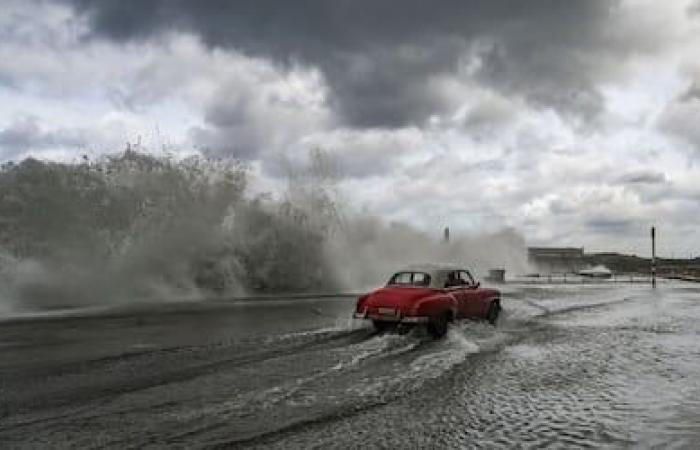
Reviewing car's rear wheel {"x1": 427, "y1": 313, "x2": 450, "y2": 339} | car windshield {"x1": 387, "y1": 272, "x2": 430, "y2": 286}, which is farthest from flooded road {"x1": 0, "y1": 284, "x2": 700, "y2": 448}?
car windshield {"x1": 387, "y1": 272, "x2": 430, "y2": 286}

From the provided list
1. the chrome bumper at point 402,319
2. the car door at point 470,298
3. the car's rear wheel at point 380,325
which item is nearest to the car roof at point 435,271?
the car door at point 470,298

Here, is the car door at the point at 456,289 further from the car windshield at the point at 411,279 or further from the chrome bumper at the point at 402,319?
the chrome bumper at the point at 402,319

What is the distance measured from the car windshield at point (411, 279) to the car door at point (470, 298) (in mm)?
1123

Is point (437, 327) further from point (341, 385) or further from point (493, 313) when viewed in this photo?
point (341, 385)

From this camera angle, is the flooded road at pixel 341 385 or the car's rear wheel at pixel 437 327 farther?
the car's rear wheel at pixel 437 327

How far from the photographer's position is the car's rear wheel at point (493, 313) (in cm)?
1990

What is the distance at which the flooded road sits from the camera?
25.5 ft

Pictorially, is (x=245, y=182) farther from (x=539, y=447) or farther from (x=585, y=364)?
(x=539, y=447)

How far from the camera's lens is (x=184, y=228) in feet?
116

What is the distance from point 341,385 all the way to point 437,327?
6765mm

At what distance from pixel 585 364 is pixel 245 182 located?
2822cm

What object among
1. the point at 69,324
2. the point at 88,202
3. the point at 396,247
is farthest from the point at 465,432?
the point at 396,247

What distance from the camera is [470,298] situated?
1902 cm

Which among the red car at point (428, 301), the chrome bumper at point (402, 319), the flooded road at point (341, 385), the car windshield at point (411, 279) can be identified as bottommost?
the flooded road at point (341, 385)
